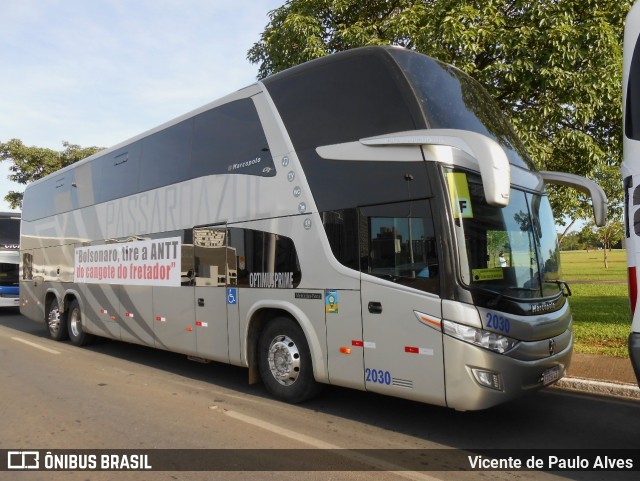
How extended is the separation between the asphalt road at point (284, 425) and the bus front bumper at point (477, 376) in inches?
19.6

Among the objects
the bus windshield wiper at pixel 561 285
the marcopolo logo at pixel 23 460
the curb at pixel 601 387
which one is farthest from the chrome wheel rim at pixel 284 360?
the curb at pixel 601 387

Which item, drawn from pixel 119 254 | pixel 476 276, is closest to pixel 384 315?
pixel 476 276

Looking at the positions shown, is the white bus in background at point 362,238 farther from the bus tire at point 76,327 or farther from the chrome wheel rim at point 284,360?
the bus tire at point 76,327

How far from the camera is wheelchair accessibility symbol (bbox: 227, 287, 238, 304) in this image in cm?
668

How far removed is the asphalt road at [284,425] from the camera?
14.0 feet

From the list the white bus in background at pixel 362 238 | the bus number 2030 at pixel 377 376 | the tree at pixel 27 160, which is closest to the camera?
the white bus in background at pixel 362 238

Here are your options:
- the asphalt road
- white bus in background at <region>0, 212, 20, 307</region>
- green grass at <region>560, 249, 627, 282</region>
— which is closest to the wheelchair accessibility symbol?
the asphalt road

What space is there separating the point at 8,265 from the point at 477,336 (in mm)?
17495

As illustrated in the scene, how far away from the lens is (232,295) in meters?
6.73

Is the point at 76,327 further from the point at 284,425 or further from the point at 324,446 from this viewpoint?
the point at 324,446

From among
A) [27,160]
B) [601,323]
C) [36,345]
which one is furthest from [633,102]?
[27,160]

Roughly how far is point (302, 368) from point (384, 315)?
4.79 feet

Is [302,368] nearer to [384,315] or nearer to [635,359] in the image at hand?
[384,315]

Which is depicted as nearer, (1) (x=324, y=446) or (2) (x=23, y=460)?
(2) (x=23, y=460)
